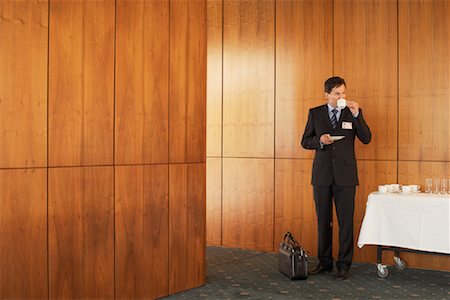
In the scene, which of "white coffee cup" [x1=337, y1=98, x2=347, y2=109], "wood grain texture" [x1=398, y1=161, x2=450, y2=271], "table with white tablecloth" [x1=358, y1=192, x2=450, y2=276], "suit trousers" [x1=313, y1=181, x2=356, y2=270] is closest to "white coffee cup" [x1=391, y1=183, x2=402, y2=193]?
"table with white tablecloth" [x1=358, y1=192, x2=450, y2=276]

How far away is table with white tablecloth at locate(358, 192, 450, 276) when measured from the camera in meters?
5.59

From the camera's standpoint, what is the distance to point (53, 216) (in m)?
4.17

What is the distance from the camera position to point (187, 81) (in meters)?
5.51

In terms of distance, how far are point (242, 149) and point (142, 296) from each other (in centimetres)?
325

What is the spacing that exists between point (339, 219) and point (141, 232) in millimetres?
2187

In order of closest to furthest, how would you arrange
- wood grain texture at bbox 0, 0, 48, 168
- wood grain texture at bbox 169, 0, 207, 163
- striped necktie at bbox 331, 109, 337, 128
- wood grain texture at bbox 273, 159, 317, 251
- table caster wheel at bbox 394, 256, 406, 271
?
wood grain texture at bbox 0, 0, 48, 168 < wood grain texture at bbox 169, 0, 207, 163 < striped necktie at bbox 331, 109, 337, 128 < table caster wheel at bbox 394, 256, 406, 271 < wood grain texture at bbox 273, 159, 317, 251

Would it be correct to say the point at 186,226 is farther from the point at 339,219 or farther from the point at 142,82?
the point at 339,219

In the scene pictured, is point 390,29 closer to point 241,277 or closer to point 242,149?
point 242,149

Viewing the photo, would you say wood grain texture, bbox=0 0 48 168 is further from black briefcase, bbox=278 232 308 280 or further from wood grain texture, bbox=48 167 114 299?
black briefcase, bbox=278 232 308 280

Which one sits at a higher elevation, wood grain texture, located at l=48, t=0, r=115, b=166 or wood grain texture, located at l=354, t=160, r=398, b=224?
wood grain texture, located at l=48, t=0, r=115, b=166

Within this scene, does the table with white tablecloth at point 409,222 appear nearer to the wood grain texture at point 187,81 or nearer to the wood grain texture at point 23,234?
the wood grain texture at point 187,81

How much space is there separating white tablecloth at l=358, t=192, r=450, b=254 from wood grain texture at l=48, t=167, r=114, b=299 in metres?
2.73

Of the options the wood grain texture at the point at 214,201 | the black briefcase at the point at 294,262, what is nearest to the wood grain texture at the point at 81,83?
the black briefcase at the point at 294,262

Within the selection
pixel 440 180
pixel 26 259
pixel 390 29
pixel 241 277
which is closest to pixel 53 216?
pixel 26 259
